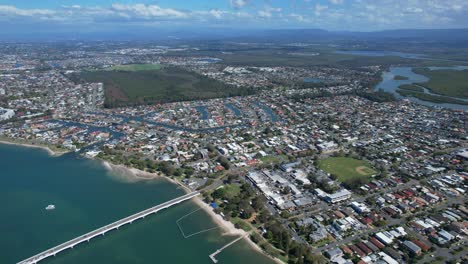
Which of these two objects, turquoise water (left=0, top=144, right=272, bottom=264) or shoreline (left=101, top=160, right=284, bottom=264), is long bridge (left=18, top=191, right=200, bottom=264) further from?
shoreline (left=101, top=160, right=284, bottom=264)

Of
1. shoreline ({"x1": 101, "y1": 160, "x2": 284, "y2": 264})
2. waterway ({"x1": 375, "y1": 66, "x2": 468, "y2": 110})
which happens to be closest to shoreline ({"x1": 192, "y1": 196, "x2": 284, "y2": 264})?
shoreline ({"x1": 101, "y1": 160, "x2": 284, "y2": 264})

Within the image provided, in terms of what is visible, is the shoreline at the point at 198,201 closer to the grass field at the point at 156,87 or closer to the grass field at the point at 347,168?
the grass field at the point at 347,168

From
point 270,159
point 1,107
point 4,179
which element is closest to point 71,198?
point 4,179

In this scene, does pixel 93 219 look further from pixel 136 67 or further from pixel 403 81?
pixel 136 67

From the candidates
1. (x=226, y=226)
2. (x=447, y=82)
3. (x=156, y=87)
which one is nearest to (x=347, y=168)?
(x=226, y=226)

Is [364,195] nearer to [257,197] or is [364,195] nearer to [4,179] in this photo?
[257,197]

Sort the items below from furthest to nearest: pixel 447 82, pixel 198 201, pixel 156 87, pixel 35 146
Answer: pixel 447 82, pixel 156 87, pixel 35 146, pixel 198 201

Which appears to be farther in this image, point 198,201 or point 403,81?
point 403,81
